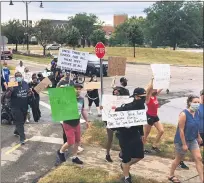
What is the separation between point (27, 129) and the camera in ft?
32.1

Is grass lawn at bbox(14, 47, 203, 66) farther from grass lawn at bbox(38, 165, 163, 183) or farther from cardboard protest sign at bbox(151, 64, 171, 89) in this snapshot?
grass lawn at bbox(38, 165, 163, 183)

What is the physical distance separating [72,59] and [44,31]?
114 ft

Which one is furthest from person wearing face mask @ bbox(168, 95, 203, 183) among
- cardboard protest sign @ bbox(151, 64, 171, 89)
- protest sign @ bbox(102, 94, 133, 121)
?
cardboard protest sign @ bbox(151, 64, 171, 89)

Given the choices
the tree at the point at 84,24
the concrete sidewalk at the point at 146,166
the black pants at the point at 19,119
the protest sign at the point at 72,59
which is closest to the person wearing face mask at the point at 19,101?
the black pants at the point at 19,119

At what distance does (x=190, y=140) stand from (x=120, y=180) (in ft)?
4.27

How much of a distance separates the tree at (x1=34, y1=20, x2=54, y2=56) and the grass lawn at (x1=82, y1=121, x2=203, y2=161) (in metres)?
32.1

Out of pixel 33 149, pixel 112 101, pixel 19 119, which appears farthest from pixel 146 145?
pixel 19 119

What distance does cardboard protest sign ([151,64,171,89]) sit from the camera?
7328 millimetres

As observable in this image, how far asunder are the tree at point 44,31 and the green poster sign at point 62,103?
35331 mm

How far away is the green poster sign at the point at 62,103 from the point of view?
6312 mm

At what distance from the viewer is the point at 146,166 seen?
7.13m

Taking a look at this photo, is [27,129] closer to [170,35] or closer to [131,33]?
[131,33]

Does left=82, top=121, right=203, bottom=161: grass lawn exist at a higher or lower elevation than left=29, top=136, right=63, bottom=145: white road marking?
higher

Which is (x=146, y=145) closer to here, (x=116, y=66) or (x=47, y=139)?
(x=116, y=66)
